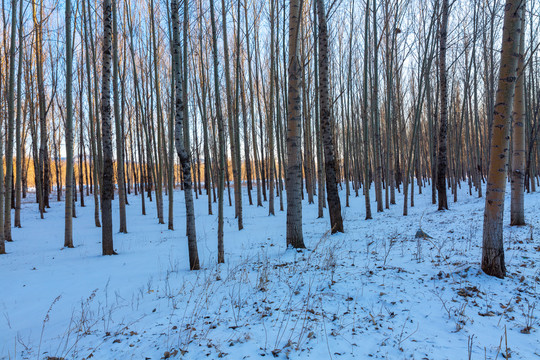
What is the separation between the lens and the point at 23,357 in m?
2.59

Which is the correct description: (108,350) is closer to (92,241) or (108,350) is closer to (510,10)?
(510,10)

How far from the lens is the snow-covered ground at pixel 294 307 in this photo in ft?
7.54

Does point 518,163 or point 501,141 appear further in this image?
point 518,163

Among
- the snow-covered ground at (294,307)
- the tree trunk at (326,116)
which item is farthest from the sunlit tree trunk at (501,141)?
the tree trunk at (326,116)

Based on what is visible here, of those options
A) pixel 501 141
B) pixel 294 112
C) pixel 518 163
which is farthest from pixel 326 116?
pixel 518 163

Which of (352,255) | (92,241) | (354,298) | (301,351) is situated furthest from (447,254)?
(92,241)

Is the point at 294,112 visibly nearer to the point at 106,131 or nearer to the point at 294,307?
the point at 294,307

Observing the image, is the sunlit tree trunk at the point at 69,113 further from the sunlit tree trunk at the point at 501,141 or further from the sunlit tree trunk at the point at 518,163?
the sunlit tree trunk at the point at 518,163

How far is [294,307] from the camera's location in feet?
9.84

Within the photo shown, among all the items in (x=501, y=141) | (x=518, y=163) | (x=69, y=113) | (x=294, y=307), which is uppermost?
(x=69, y=113)

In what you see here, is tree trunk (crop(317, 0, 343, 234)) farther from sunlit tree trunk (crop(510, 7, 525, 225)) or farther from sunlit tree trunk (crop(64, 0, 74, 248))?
sunlit tree trunk (crop(64, 0, 74, 248))

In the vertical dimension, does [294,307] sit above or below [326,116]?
below

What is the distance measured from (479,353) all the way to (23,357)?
392 cm

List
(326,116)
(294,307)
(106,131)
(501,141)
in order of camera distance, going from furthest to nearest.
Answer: (326,116) → (106,131) → (501,141) → (294,307)
